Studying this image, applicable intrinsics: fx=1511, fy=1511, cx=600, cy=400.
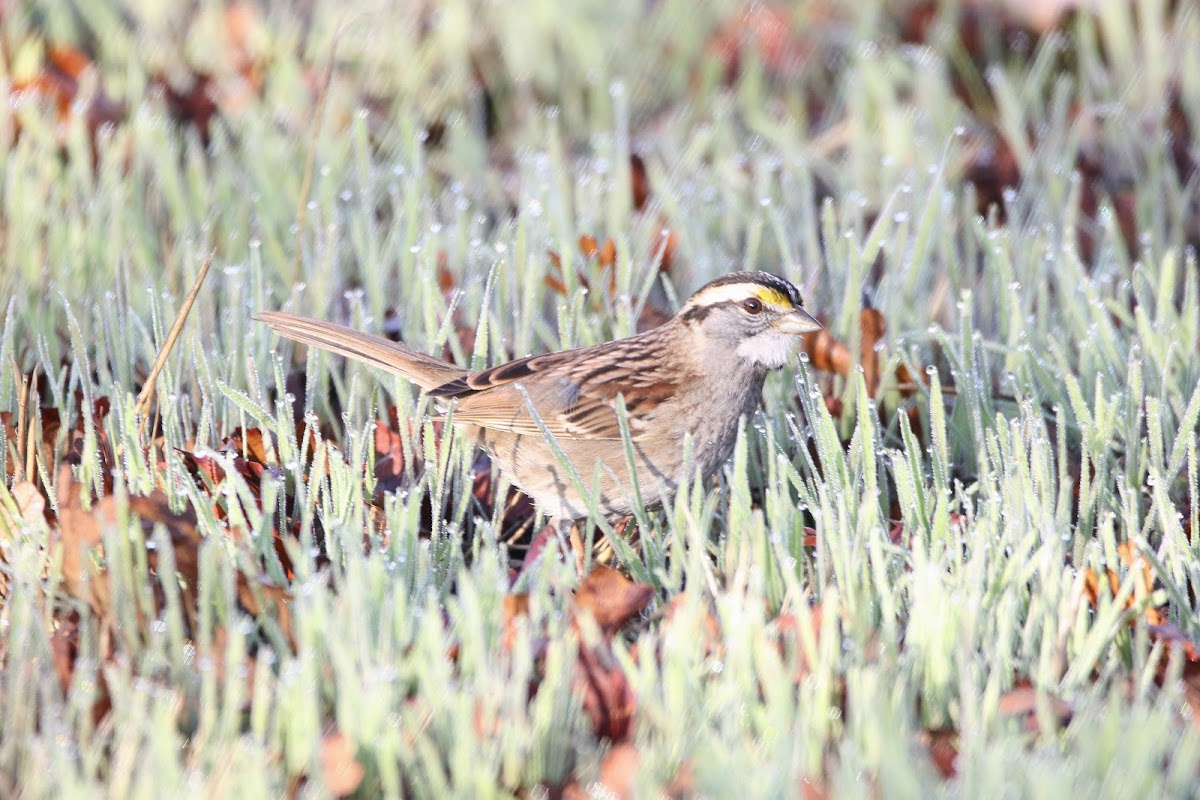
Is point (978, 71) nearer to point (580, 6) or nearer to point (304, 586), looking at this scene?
point (580, 6)

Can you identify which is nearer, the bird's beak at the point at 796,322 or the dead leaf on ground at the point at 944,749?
the dead leaf on ground at the point at 944,749

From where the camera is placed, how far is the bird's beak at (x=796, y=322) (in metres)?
3.81

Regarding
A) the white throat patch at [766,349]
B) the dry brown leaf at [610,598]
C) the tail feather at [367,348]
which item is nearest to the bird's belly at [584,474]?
the tail feather at [367,348]

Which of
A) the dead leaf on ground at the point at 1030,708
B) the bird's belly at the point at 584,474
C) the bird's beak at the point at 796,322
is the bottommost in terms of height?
the dead leaf on ground at the point at 1030,708

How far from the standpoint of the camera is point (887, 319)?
441 centimetres

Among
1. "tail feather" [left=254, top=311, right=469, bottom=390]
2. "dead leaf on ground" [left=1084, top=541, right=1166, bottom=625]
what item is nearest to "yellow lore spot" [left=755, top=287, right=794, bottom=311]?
"tail feather" [left=254, top=311, right=469, bottom=390]

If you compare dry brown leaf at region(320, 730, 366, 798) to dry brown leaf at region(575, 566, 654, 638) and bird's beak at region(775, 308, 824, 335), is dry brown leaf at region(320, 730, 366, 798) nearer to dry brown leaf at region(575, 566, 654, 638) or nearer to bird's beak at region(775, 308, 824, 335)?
dry brown leaf at region(575, 566, 654, 638)

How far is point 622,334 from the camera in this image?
427 cm

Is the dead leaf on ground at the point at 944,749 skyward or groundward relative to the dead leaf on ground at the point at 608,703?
groundward

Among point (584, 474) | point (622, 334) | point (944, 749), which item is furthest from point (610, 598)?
point (622, 334)

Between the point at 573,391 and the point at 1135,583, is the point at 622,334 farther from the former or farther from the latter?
the point at 1135,583

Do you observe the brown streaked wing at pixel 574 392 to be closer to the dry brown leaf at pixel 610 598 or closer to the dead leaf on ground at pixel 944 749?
the dry brown leaf at pixel 610 598

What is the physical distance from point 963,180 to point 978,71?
1.34m

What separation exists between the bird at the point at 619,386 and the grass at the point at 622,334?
0.12m
